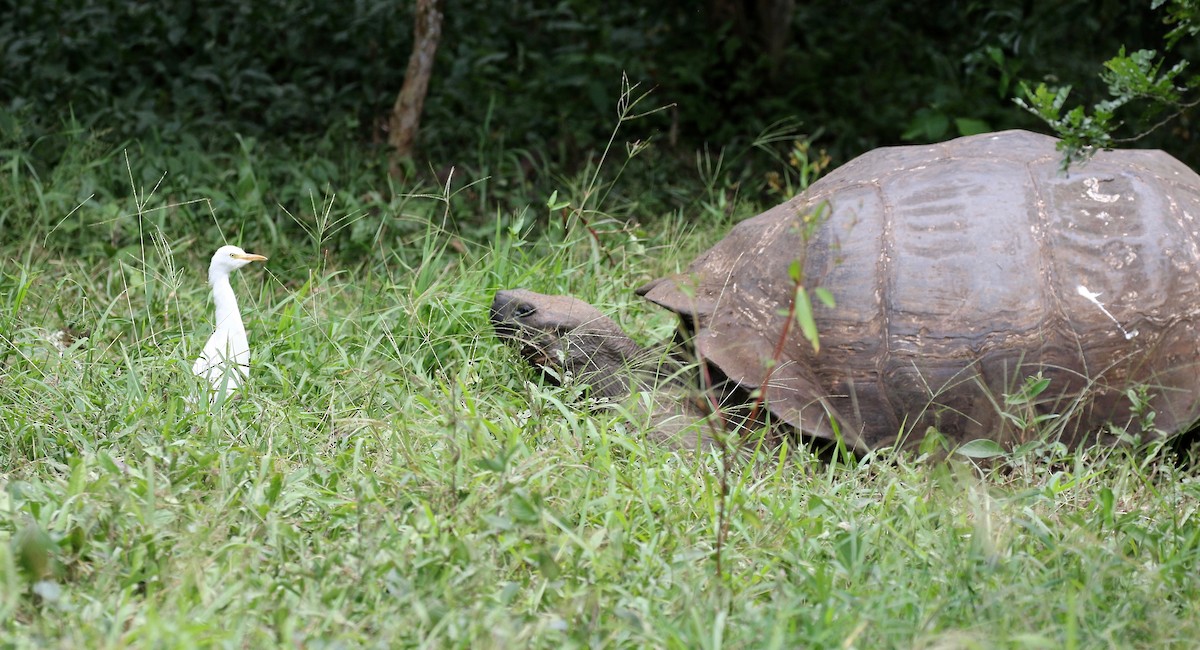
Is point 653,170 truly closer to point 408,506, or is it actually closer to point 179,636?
point 408,506

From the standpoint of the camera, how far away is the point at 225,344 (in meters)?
3.25

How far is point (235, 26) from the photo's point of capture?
6.47 meters

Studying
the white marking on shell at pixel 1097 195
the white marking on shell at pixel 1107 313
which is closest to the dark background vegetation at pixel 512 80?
the white marking on shell at pixel 1097 195

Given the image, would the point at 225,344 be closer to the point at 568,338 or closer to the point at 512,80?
the point at 568,338

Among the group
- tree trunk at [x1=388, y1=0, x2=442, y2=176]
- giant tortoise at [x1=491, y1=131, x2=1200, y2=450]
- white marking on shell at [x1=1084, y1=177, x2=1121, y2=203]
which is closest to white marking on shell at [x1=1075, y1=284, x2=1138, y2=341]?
giant tortoise at [x1=491, y1=131, x2=1200, y2=450]

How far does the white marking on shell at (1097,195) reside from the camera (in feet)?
10.4

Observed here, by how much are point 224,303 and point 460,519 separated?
128 cm

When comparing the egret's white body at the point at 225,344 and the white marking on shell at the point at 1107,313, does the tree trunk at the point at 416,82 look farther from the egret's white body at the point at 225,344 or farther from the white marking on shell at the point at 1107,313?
the white marking on shell at the point at 1107,313

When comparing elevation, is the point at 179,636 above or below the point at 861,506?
above

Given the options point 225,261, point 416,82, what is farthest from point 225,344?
point 416,82

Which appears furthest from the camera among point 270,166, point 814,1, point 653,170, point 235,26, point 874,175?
point 814,1

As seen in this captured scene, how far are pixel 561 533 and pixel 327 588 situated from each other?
51 centimetres

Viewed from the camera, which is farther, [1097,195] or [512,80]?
[512,80]

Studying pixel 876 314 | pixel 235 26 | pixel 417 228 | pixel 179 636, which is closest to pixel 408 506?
pixel 179 636
